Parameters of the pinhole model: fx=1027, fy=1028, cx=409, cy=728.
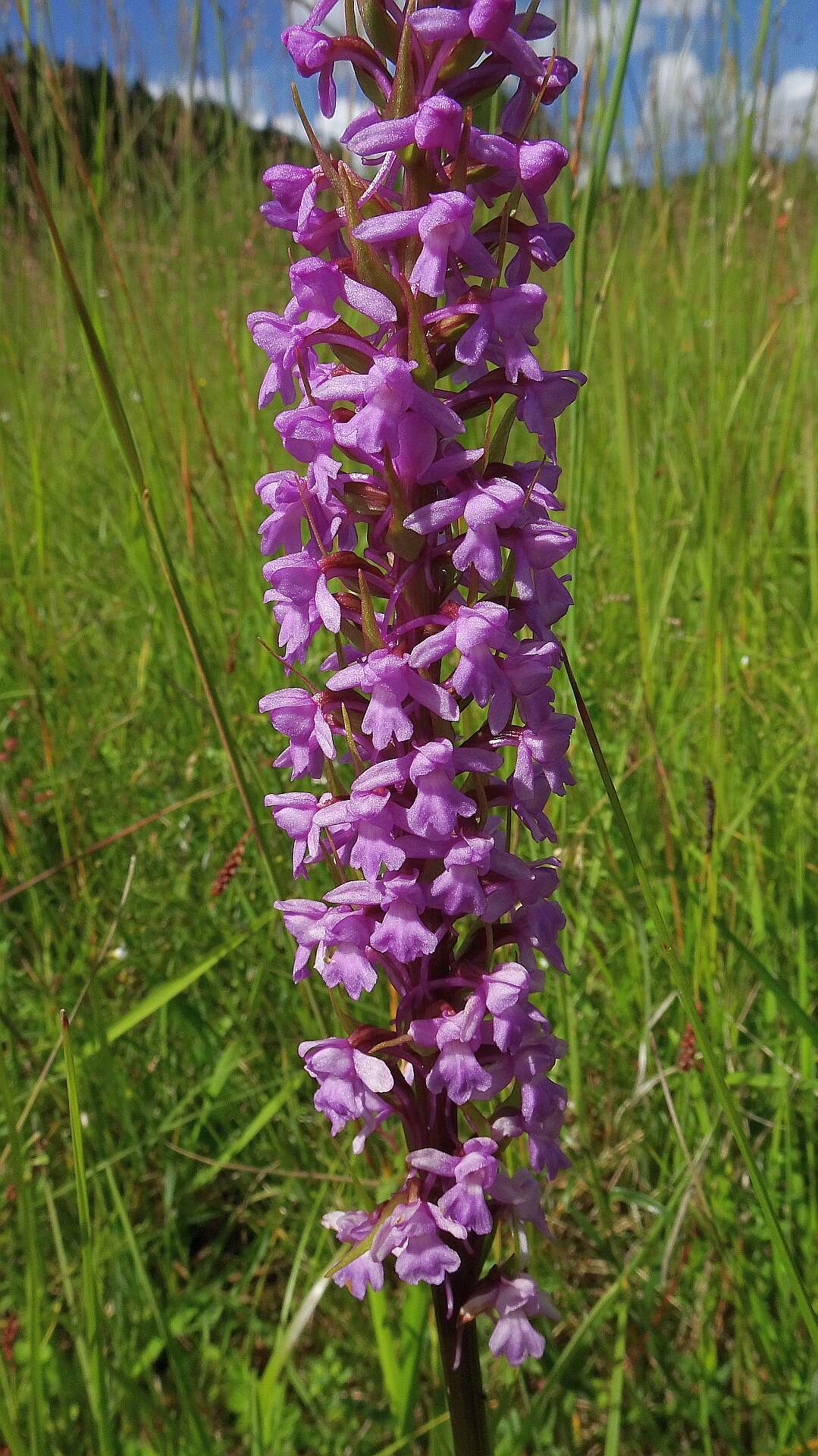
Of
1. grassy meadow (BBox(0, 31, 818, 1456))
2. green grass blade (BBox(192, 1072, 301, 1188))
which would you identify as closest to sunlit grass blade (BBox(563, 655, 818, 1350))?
grassy meadow (BBox(0, 31, 818, 1456))

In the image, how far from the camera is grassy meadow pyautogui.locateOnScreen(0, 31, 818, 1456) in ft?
4.24

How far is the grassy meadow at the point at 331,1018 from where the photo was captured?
1291 millimetres

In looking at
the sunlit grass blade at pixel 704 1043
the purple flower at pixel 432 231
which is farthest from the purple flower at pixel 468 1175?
the purple flower at pixel 432 231

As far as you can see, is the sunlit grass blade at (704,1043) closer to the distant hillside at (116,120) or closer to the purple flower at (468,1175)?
the purple flower at (468,1175)

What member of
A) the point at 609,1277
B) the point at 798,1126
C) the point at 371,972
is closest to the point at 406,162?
the point at 371,972

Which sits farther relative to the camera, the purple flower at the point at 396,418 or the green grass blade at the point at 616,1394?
the green grass blade at the point at 616,1394

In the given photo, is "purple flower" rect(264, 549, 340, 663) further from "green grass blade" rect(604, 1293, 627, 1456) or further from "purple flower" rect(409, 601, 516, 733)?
"green grass blade" rect(604, 1293, 627, 1456)

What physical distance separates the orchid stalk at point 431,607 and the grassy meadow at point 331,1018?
21cm

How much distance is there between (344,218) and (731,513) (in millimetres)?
1570

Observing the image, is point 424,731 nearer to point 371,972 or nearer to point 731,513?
point 371,972

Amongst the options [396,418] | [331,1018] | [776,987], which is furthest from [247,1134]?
[396,418]

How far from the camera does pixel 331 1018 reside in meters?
1.61

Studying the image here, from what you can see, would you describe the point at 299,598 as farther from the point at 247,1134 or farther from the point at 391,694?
the point at 247,1134

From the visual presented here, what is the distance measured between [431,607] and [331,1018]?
36.4 inches
